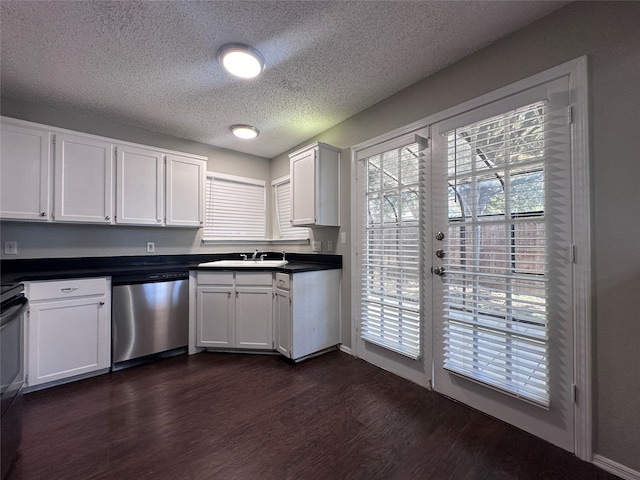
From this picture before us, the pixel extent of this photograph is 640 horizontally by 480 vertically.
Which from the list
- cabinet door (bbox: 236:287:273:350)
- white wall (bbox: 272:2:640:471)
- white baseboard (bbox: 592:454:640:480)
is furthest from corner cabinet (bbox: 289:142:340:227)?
white baseboard (bbox: 592:454:640:480)

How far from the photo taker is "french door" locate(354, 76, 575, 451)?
154 centimetres

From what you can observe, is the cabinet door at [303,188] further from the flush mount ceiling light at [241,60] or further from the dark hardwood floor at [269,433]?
the dark hardwood floor at [269,433]

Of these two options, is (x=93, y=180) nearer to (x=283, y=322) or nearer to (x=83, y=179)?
(x=83, y=179)

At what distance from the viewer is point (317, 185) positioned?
9.31ft

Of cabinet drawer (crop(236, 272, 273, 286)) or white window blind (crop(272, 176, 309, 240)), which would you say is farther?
white window blind (crop(272, 176, 309, 240))

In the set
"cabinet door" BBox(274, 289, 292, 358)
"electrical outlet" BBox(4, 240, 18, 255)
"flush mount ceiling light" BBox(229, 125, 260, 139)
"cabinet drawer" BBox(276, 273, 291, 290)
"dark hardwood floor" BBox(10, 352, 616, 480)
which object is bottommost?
"dark hardwood floor" BBox(10, 352, 616, 480)

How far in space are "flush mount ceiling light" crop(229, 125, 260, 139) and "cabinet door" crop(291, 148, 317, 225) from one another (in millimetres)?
522

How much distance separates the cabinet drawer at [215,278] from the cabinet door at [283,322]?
0.54m

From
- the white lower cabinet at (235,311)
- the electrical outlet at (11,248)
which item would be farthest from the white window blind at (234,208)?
the electrical outlet at (11,248)

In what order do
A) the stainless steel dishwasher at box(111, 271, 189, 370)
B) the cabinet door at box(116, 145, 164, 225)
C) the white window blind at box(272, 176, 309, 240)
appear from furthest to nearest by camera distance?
the white window blind at box(272, 176, 309, 240) < the cabinet door at box(116, 145, 164, 225) < the stainless steel dishwasher at box(111, 271, 189, 370)

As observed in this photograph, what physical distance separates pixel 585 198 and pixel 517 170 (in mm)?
362

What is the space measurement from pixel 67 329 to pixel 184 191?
5.47ft

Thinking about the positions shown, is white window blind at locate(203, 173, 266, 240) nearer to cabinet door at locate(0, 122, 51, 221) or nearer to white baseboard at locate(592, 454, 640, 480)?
cabinet door at locate(0, 122, 51, 221)

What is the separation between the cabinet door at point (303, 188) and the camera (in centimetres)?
287
